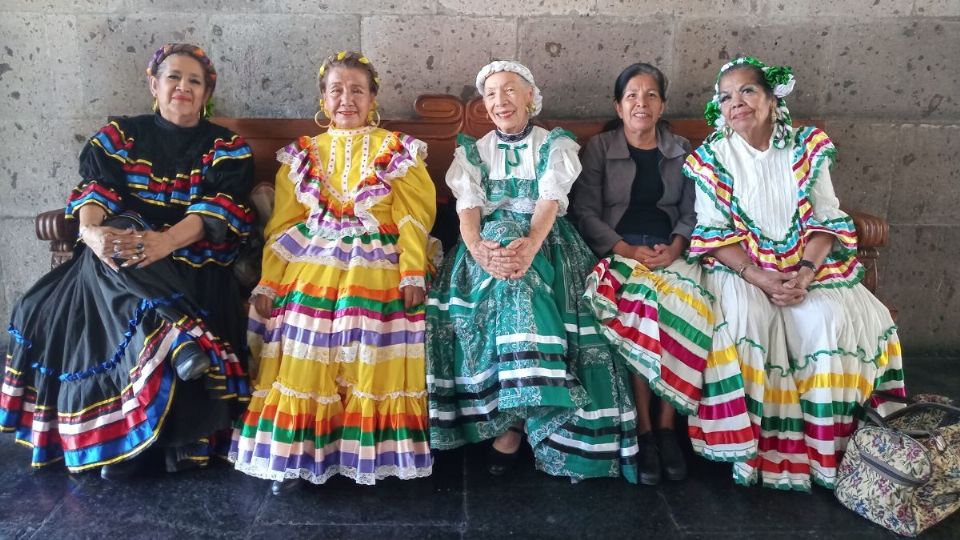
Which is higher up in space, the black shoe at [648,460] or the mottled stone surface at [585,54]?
the mottled stone surface at [585,54]

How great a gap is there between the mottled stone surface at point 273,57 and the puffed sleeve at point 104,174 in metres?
0.86

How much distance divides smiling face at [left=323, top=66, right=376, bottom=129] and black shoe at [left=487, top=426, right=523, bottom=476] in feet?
5.01

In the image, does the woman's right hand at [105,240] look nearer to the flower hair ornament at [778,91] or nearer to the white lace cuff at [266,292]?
the white lace cuff at [266,292]

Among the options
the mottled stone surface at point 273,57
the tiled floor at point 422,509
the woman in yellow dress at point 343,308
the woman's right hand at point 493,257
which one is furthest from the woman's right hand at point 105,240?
the woman's right hand at point 493,257

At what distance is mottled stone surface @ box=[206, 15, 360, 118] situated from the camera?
11.0 feet

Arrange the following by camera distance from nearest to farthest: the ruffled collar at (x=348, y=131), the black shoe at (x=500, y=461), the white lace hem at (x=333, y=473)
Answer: the white lace hem at (x=333, y=473)
the black shoe at (x=500, y=461)
the ruffled collar at (x=348, y=131)

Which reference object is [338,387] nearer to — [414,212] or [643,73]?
[414,212]

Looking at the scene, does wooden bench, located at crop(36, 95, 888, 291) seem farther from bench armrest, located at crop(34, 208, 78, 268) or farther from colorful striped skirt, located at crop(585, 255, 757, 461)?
colorful striped skirt, located at crop(585, 255, 757, 461)

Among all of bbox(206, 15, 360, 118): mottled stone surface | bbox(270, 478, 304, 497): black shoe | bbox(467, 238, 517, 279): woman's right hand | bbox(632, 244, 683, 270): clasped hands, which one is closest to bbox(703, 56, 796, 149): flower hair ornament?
bbox(632, 244, 683, 270): clasped hands

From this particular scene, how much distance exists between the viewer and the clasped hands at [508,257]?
2.45 meters

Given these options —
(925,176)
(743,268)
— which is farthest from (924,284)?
(743,268)

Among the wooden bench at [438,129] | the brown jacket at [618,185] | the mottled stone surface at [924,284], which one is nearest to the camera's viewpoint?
the brown jacket at [618,185]

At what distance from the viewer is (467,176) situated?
276cm

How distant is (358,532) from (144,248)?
1.37 metres
